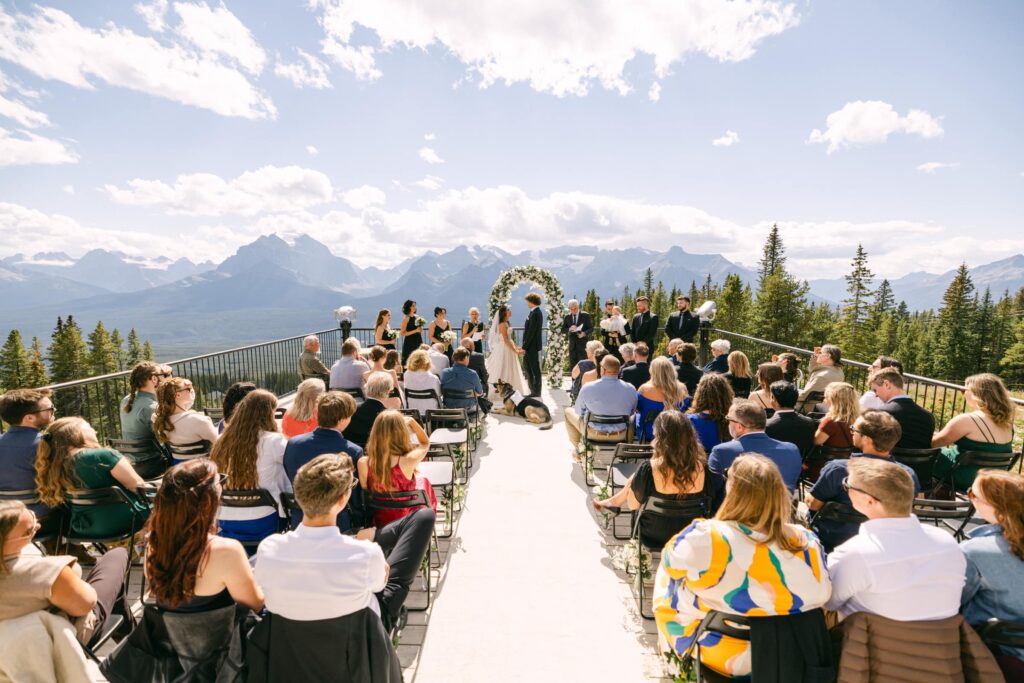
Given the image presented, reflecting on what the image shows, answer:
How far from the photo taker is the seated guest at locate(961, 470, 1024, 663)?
2107mm

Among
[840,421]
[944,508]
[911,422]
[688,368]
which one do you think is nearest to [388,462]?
[944,508]

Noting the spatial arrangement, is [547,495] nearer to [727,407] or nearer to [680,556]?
[727,407]

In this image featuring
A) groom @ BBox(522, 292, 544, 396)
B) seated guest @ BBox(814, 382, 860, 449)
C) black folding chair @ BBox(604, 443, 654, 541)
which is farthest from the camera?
groom @ BBox(522, 292, 544, 396)

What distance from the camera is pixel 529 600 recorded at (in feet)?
11.7

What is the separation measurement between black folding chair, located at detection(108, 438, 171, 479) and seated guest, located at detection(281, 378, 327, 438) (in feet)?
3.64

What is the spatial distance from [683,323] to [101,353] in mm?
71724

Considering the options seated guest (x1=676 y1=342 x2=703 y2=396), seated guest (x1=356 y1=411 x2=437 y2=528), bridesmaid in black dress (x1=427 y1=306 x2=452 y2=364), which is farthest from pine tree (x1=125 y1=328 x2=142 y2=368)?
seated guest (x1=356 y1=411 x2=437 y2=528)

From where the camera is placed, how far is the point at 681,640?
2414 mm

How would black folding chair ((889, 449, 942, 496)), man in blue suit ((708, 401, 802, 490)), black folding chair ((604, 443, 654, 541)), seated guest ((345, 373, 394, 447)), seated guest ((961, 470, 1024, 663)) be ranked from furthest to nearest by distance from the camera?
seated guest ((345, 373, 394, 447)), black folding chair ((604, 443, 654, 541)), black folding chair ((889, 449, 942, 496)), man in blue suit ((708, 401, 802, 490)), seated guest ((961, 470, 1024, 663))

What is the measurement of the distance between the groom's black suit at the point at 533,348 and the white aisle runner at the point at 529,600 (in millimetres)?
4175

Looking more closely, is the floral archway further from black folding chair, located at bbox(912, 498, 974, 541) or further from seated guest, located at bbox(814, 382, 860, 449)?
black folding chair, located at bbox(912, 498, 974, 541)

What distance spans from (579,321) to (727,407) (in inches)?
243

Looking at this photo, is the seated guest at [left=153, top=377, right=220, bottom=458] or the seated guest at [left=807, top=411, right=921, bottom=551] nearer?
the seated guest at [left=807, top=411, right=921, bottom=551]

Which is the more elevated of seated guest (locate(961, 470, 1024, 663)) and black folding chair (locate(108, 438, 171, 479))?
seated guest (locate(961, 470, 1024, 663))
